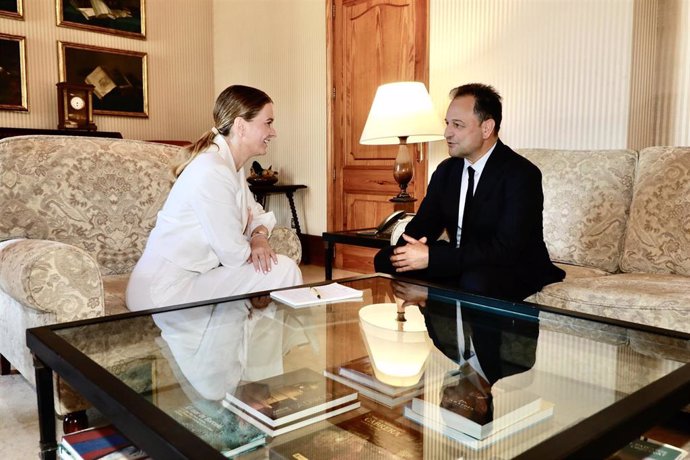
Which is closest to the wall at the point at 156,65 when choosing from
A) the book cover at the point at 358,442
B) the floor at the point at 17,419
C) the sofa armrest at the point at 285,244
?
the floor at the point at 17,419

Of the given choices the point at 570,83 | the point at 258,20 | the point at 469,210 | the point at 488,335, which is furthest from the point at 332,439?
the point at 258,20

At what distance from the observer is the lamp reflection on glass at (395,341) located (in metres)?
1.18

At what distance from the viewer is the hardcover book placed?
93cm

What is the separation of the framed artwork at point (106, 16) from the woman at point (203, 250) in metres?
3.90

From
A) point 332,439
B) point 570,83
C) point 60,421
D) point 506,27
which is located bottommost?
point 60,421

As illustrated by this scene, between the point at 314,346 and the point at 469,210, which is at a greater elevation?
the point at 469,210

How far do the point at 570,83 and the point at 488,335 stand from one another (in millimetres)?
2340

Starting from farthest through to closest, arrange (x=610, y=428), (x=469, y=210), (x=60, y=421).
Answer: (x=469, y=210) → (x=60, y=421) → (x=610, y=428)

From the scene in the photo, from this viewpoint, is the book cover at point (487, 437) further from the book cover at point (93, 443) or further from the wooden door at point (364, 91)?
the wooden door at point (364, 91)

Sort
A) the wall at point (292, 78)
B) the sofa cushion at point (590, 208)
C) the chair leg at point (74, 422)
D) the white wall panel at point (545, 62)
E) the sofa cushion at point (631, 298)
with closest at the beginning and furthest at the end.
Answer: the chair leg at point (74, 422)
the sofa cushion at point (631, 298)
the sofa cushion at point (590, 208)
the white wall panel at point (545, 62)
the wall at point (292, 78)

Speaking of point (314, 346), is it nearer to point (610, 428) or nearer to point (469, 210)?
point (610, 428)

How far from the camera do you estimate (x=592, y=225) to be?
2543 millimetres

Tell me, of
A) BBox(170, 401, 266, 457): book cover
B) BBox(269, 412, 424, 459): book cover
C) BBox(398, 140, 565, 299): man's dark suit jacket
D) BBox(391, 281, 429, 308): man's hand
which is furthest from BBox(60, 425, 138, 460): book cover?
BBox(398, 140, 565, 299): man's dark suit jacket

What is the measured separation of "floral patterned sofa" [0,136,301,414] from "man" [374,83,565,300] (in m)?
0.63
